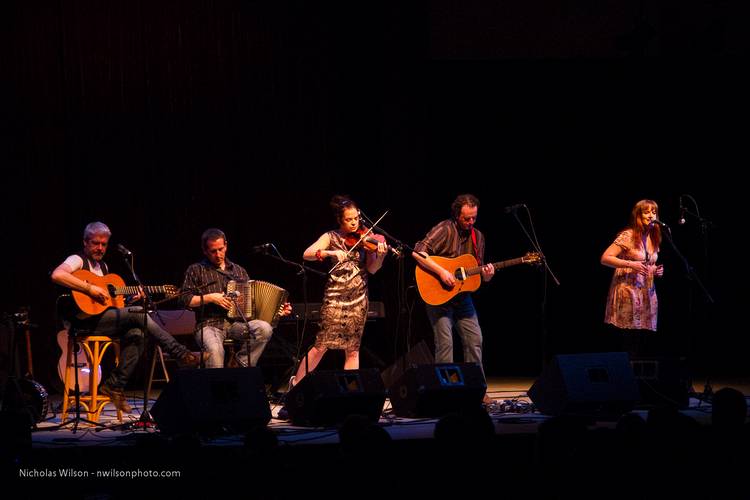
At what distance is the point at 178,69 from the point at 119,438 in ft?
16.3

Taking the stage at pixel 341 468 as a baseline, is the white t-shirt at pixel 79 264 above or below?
above

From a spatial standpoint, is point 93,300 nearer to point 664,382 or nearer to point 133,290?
point 133,290

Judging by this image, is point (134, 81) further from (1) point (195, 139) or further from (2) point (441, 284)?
(2) point (441, 284)

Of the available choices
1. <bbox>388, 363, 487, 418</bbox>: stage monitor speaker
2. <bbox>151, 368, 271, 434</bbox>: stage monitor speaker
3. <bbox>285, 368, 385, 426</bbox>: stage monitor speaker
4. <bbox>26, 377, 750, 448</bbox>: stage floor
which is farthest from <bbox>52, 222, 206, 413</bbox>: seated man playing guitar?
<bbox>388, 363, 487, 418</bbox>: stage monitor speaker

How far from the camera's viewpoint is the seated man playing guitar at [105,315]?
7160mm

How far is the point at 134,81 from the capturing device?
964 cm

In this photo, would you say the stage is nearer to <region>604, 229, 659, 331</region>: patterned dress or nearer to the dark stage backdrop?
<region>604, 229, 659, 331</region>: patterned dress

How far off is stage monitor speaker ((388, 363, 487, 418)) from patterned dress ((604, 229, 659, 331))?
1.99 metres

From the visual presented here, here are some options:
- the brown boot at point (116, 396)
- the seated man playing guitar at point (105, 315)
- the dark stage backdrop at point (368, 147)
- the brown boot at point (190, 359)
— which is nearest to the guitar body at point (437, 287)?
the dark stage backdrop at point (368, 147)

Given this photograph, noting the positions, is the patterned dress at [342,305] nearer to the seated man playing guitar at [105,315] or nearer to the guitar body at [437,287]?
the guitar body at [437,287]

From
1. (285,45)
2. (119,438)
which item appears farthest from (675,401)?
(285,45)

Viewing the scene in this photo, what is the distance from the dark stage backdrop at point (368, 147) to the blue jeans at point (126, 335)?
2388mm

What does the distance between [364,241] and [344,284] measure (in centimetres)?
40

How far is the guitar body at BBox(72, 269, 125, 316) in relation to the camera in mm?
7160
